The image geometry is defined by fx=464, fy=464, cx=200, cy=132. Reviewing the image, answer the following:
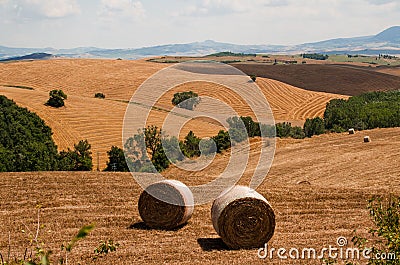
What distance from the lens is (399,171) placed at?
2459cm

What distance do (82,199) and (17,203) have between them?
8.40ft

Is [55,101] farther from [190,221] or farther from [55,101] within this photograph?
[190,221]

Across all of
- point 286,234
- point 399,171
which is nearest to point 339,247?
point 286,234

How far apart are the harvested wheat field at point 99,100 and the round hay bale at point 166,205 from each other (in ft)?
33.1

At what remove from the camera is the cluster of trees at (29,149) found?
33.2m

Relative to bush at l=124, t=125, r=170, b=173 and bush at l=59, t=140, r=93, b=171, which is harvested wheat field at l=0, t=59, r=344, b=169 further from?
bush at l=124, t=125, r=170, b=173

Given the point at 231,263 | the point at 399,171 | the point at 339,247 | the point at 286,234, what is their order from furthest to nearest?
the point at 399,171
the point at 286,234
the point at 339,247
the point at 231,263

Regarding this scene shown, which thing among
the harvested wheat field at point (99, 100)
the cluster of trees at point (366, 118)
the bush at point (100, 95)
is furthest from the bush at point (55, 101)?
the cluster of trees at point (366, 118)

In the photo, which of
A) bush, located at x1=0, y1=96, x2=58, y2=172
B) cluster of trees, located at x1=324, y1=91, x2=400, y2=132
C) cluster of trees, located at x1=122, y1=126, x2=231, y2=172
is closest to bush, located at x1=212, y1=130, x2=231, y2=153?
cluster of trees, located at x1=122, y1=126, x2=231, y2=172

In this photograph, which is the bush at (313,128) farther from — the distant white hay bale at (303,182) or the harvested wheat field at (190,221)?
the distant white hay bale at (303,182)

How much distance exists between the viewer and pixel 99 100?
7631 cm

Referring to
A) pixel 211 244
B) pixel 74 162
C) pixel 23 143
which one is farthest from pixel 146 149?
pixel 211 244

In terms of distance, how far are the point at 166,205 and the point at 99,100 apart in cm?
6392

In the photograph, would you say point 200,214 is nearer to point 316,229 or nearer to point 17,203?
point 316,229
